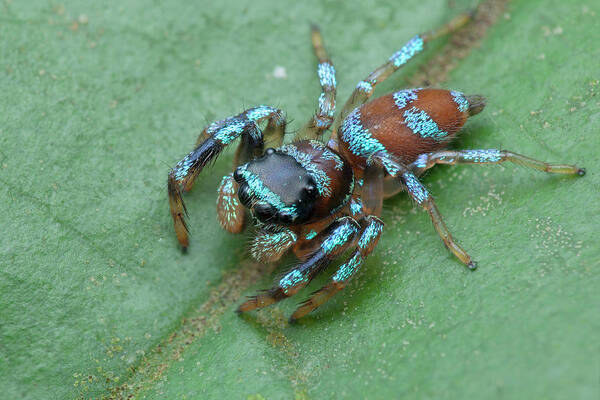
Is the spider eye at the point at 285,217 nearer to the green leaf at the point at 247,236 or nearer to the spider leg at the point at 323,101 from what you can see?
the green leaf at the point at 247,236

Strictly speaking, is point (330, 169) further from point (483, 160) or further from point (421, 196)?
point (483, 160)

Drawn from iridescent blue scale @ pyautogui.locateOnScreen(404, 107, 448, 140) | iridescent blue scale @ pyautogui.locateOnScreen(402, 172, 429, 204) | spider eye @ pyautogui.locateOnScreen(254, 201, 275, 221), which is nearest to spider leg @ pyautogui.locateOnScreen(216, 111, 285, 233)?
spider eye @ pyautogui.locateOnScreen(254, 201, 275, 221)

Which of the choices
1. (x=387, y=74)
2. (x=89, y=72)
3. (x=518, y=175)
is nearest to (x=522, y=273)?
(x=518, y=175)

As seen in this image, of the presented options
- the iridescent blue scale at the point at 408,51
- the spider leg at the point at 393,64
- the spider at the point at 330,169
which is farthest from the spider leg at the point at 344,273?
the iridescent blue scale at the point at 408,51

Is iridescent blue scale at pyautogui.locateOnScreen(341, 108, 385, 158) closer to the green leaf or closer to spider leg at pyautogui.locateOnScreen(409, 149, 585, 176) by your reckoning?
spider leg at pyautogui.locateOnScreen(409, 149, 585, 176)

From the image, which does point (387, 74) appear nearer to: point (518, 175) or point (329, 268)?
point (518, 175)
